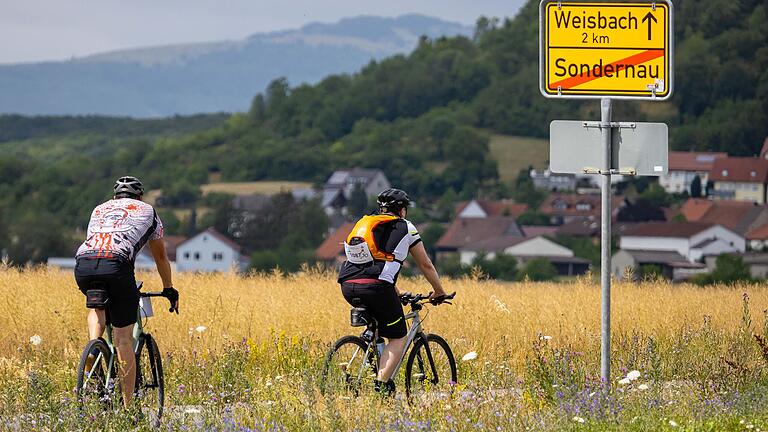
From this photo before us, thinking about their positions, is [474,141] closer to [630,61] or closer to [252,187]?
[252,187]

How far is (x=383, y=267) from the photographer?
8008 mm

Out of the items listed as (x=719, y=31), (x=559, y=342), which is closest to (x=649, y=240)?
(x=719, y=31)

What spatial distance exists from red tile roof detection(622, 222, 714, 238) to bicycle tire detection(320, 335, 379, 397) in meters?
134

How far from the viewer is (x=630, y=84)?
28.0 ft

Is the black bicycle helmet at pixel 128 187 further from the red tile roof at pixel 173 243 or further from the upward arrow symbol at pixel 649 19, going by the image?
the red tile roof at pixel 173 243

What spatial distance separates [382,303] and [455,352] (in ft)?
9.08

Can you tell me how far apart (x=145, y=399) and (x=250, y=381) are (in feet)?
5.14

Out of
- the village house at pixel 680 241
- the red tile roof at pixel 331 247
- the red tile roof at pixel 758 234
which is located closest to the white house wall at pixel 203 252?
the red tile roof at pixel 331 247

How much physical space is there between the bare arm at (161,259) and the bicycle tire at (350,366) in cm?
104

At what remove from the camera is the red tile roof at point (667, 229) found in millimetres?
140000

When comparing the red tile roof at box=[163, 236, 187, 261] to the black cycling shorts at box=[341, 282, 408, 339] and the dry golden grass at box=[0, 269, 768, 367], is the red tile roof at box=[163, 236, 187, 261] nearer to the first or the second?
the dry golden grass at box=[0, 269, 768, 367]

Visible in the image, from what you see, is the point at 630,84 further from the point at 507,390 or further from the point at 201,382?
the point at 201,382

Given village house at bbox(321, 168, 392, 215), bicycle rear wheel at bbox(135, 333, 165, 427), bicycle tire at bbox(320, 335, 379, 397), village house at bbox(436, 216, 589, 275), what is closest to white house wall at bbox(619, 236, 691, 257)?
village house at bbox(436, 216, 589, 275)

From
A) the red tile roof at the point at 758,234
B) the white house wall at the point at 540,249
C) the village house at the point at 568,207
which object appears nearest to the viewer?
the white house wall at the point at 540,249
